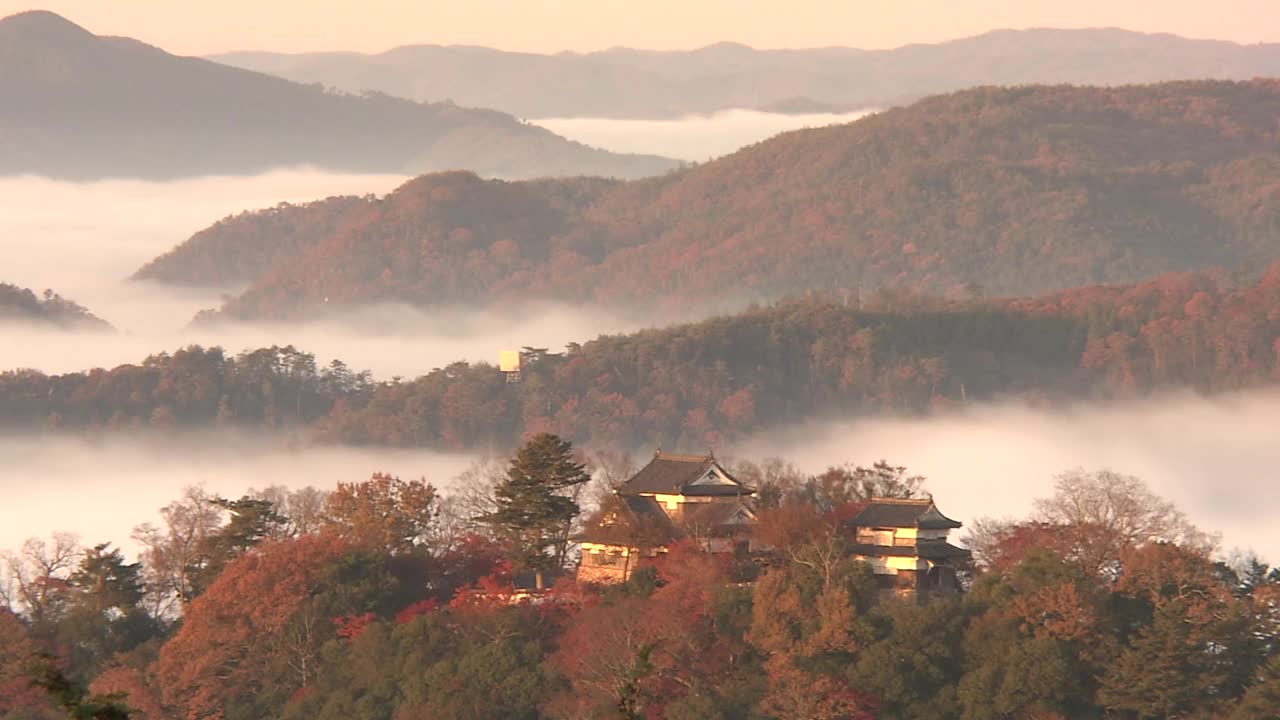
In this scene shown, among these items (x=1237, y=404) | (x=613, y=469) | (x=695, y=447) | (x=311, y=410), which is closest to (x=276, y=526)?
(x=613, y=469)

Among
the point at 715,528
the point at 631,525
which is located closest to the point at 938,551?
the point at 715,528

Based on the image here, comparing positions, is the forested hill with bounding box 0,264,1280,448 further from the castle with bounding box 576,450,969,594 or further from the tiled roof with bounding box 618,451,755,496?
the castle with bounding box 576,450,969,594

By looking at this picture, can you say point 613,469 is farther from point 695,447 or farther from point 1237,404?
point 1237,404

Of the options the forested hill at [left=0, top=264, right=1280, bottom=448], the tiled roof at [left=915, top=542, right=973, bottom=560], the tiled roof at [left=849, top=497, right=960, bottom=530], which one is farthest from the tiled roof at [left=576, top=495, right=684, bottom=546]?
the forested hill at [left=0, top=264, right=1280, bottom=448]

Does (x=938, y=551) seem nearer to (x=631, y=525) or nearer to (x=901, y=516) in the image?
(x=901, y=516)

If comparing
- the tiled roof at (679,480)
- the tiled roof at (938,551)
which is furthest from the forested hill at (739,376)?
the tiled roof at (938,551)

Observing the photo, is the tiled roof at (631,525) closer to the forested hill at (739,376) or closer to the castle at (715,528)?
the castle at (715,528)
